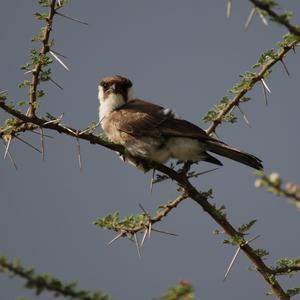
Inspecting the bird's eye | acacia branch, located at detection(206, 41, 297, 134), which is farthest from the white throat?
acacia branch, located at detection(206, 41, 297, 134)

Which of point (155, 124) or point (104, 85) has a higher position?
point (104, 85)

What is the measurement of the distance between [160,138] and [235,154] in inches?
32.1

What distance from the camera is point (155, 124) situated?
6.87 m

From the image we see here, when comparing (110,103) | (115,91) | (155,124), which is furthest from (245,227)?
(115,91)

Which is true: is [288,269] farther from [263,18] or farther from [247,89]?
[263,18]

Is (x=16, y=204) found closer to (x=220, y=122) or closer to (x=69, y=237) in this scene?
(x=69, y=237)

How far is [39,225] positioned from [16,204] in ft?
68.4

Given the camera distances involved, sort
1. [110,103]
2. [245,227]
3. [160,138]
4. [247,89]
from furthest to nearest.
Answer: [110,103]
[160,138]
[247,89]
[245,227]

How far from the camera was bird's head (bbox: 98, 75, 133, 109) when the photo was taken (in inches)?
313

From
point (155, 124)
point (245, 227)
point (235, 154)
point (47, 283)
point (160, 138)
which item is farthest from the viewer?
point (155, 124)

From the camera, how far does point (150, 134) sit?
6.70 metres

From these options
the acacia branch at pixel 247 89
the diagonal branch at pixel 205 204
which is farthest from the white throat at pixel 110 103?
the diagonal branch at pixel 205 204

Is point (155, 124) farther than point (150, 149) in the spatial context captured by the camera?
Yes

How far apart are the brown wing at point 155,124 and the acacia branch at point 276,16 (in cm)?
299
